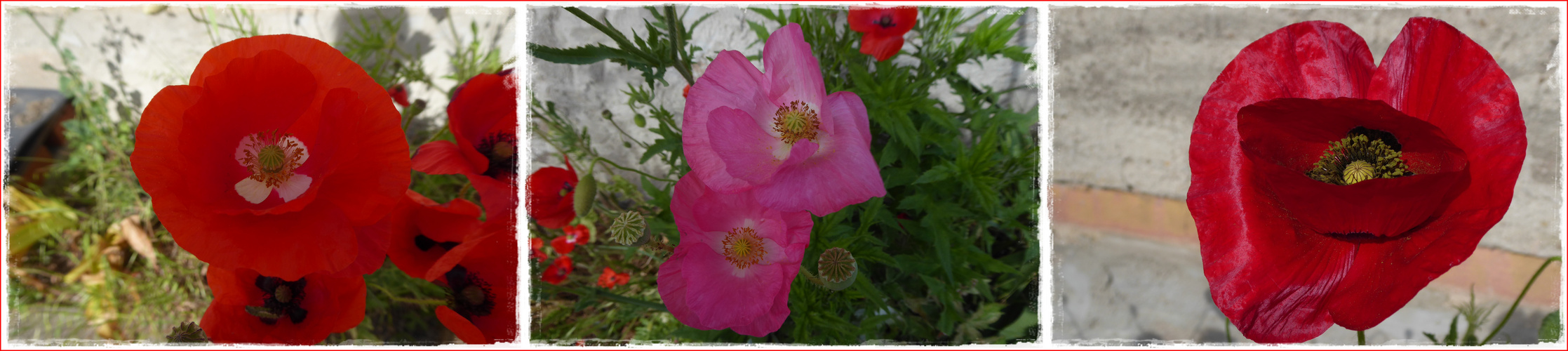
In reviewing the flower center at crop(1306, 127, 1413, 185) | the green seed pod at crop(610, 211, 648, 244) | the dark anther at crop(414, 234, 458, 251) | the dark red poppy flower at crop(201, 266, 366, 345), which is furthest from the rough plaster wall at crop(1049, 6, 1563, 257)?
the dark red poppy flower at crop(201, 266, 366, 345)

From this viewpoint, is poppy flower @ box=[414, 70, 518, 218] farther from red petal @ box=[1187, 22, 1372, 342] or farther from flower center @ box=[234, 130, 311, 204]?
red petal @ box=[1187, 22, 1372, 342]

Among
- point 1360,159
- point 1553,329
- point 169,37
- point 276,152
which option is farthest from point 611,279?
point 1553,329

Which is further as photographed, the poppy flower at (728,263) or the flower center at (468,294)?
the flower center at (468,294)

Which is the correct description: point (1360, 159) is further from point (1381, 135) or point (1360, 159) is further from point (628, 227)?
point (628, 227)

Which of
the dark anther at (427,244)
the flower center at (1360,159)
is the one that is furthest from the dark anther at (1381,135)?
the dark anther at (427,244)

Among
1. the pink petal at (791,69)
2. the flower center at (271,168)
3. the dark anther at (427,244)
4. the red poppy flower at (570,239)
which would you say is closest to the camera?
the pink petal at (791,69)

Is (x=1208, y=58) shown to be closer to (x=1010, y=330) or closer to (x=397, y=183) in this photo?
(x=1010, y=330)

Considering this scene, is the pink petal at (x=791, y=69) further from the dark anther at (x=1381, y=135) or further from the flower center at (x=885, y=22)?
the dark anther at (x=1381, y=135)
